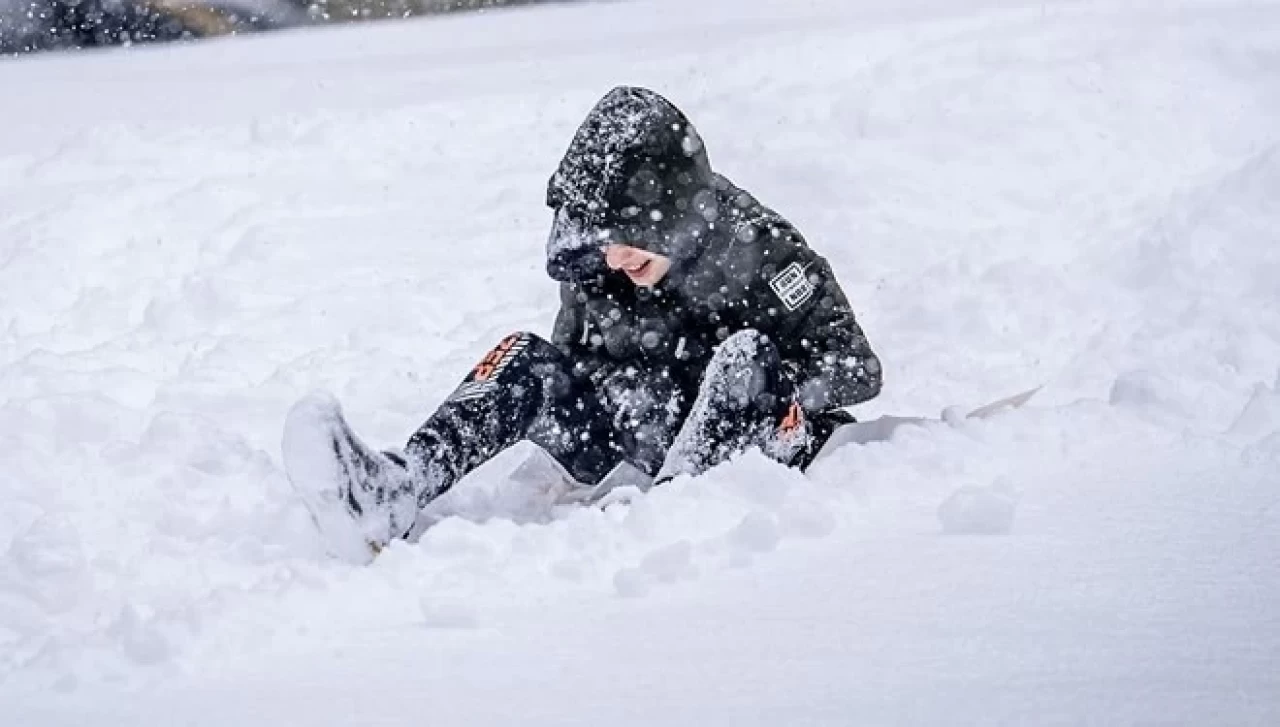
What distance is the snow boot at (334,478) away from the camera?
3139 mm

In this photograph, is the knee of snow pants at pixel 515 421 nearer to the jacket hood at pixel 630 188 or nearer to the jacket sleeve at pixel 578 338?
the jacket sleeve at pixel 578 338

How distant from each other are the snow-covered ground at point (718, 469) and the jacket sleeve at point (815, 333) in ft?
0.66

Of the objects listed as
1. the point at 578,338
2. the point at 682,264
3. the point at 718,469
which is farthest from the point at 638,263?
the point at 718,469

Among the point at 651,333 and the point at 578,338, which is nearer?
the point at 651,333

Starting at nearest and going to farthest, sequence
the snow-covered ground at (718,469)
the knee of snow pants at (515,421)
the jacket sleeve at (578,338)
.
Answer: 1. the snow-covered ground at (718,469)
2. the knee of snow pants at (515,421)
3. the jacket sleeve at (578,338)

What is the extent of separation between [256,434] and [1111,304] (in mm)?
2918

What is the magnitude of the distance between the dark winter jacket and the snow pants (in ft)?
0.24

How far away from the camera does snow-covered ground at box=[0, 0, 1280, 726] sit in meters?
2.39

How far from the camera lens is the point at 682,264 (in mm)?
3727

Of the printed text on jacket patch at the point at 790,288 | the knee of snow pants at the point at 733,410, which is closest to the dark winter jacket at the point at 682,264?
the printed text on jacket patch at the point at 790,288

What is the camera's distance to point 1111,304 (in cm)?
540

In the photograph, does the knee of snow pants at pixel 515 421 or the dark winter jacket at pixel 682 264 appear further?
the dark winter jacket at pixel 682 264

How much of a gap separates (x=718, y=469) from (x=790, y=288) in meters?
0.61

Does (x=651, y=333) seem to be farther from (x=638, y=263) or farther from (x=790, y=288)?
(x=790, y=288)
